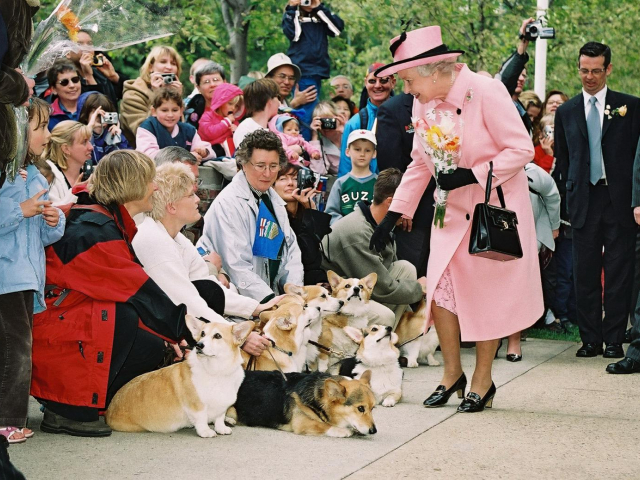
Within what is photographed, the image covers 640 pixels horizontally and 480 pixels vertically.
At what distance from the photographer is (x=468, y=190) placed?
619 cm

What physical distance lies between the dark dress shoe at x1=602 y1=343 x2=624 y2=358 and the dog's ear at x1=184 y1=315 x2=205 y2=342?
14.2ft

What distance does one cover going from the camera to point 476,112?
607cm

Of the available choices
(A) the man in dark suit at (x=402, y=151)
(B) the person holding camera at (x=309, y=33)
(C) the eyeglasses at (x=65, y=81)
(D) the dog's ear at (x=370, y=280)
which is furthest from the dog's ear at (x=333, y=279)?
(B) the person holding camera at (x=309, y=33)

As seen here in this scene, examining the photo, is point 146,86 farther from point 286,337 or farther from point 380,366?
point 380,366

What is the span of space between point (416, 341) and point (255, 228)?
66.5 inches

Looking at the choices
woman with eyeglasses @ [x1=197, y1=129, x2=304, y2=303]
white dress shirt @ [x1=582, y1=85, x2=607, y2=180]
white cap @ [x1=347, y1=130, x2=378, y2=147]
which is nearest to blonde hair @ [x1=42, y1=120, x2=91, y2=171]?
woman with eyeglasses @ [x1=197, y1=129, x2=304, y2=303]

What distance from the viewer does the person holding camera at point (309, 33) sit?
11516mm

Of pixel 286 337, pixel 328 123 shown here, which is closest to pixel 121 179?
pixel 286 337

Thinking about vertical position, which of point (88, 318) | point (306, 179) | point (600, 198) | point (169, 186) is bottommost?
point (88, 318)

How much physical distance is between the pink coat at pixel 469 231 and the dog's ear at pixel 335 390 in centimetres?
93

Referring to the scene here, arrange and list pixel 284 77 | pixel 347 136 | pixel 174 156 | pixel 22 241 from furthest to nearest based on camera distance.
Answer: pixel 284 77, pixel 347 136, pixel 174 156, pixel 22 241

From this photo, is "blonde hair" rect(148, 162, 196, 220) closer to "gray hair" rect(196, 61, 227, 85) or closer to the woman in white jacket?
the woman in white jacket

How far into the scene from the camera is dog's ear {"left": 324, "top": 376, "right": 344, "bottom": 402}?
562cm

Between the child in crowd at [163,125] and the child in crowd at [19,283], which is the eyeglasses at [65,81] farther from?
the child in crowd at [19,283]
